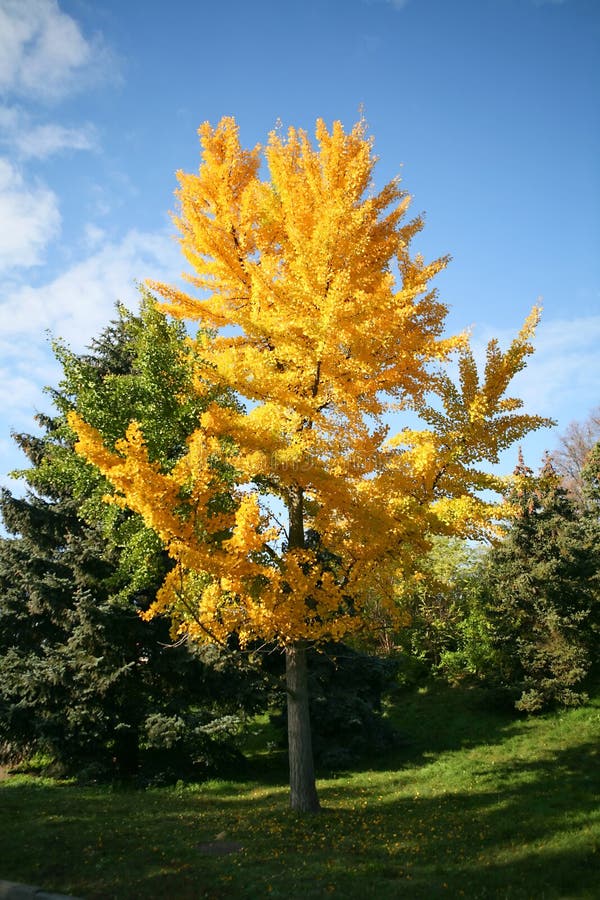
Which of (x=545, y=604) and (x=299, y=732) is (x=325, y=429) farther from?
(x=545, y=604)

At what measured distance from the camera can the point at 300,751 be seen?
344 inches

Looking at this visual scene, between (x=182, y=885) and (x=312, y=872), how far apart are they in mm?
1369

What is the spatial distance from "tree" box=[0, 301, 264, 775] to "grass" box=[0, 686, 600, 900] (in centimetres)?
112

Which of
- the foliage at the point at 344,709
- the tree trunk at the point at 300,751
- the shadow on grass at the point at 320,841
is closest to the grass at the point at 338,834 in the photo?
the shadow on grass at the point at 320,841

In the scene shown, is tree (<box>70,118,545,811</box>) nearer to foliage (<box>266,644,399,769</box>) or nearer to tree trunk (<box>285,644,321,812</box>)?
tree trunk (<box>285,644,321,812</box>)

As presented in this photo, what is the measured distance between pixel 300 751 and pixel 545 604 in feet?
37.1

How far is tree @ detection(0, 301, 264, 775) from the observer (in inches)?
411

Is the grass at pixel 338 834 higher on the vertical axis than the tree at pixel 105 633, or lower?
lower

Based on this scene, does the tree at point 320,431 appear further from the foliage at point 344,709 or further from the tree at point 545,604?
the tree at point 545,604

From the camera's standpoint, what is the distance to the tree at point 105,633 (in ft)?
34.3

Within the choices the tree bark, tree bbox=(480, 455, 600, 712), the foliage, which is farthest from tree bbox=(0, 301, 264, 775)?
tree bbox=(480, 455, 600, 712)

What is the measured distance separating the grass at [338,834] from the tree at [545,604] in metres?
3.38

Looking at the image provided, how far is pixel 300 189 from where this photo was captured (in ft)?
27.4

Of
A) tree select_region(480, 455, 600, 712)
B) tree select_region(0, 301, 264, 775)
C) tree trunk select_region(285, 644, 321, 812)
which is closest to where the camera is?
tree trunk select_region(285, 644, 321, 812)
